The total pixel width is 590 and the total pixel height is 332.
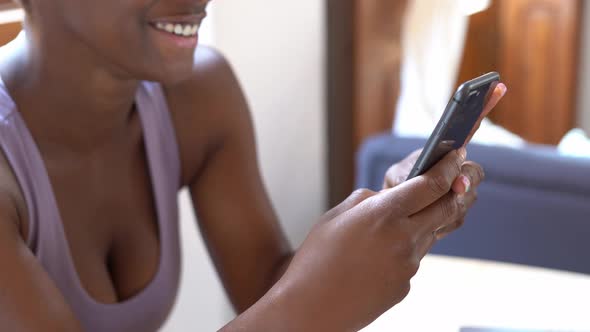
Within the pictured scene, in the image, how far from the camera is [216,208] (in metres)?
1.10

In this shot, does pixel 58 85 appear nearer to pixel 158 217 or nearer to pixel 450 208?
pixel 158 217

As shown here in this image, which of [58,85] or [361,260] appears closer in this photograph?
[361,260]

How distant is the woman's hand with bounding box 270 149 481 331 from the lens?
0.70 m

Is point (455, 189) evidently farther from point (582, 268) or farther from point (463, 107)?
point (582, 268)

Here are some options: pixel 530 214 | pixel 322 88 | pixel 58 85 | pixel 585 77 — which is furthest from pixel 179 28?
pixel 585 77

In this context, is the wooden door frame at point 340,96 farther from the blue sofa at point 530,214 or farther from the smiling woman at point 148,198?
the smiling woman at point 148,198

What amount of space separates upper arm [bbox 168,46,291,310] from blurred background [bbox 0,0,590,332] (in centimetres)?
52

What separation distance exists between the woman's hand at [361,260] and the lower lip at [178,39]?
257mm

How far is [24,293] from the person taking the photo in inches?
29.7

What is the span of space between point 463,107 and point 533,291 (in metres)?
0.38

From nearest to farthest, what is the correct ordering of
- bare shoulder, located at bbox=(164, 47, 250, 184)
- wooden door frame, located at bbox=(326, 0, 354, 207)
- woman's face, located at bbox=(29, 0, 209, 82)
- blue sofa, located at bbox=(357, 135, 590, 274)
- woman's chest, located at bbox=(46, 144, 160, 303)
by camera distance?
woman's face, located at bbox=(29, 0, 209, 82), woman's chest, located at bbox=(46, 144, 160, 303), bare shoulder, located at bbox=(164, 47, 250, 184), blue sofa, located at bbox=(357, 135, 590, 274), wooden door frame, located at bbox=(326, 0, 354, 207)

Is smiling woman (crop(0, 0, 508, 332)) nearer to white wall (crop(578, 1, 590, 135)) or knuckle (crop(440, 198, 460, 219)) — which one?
knuckle (crop(440, 198, 460, 219))

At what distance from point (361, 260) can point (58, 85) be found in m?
0.41

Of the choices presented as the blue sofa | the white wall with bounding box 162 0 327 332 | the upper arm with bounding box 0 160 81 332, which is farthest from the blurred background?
the upper arm with bounding box 0 160 81 332
